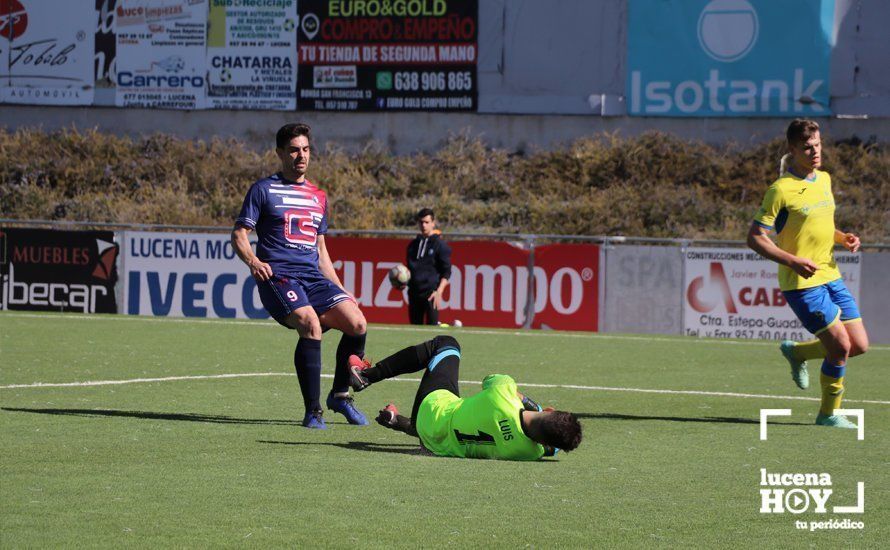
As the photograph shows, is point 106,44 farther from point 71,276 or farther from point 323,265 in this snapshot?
point 323,265

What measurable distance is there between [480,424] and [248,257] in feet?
7.96

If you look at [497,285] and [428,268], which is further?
[497,285]

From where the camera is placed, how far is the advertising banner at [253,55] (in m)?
36.3

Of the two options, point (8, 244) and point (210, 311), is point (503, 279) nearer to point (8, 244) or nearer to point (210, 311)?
point (210, 311)

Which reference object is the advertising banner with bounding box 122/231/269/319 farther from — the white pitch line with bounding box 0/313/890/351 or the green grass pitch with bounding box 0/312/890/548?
the green grass pitch with bounding box 0/312/890/548

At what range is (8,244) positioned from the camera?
976 inches

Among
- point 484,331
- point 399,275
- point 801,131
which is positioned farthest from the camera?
point 484,331

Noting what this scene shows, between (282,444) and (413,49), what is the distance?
27.8 meters

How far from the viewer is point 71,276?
24672 mm

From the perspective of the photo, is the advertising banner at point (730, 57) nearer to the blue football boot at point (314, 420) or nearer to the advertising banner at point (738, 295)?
the advertising banner at point (738, 295)

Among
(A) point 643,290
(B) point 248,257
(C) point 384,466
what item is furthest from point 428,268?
(C) point 384,466

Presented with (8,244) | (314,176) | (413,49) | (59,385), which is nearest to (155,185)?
(314,176)

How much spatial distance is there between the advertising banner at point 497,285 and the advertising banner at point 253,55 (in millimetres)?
13260

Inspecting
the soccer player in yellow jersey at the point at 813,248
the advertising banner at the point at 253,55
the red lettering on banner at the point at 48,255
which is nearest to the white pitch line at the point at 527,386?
the soccer player in yellow jersey at the point at 813,248
